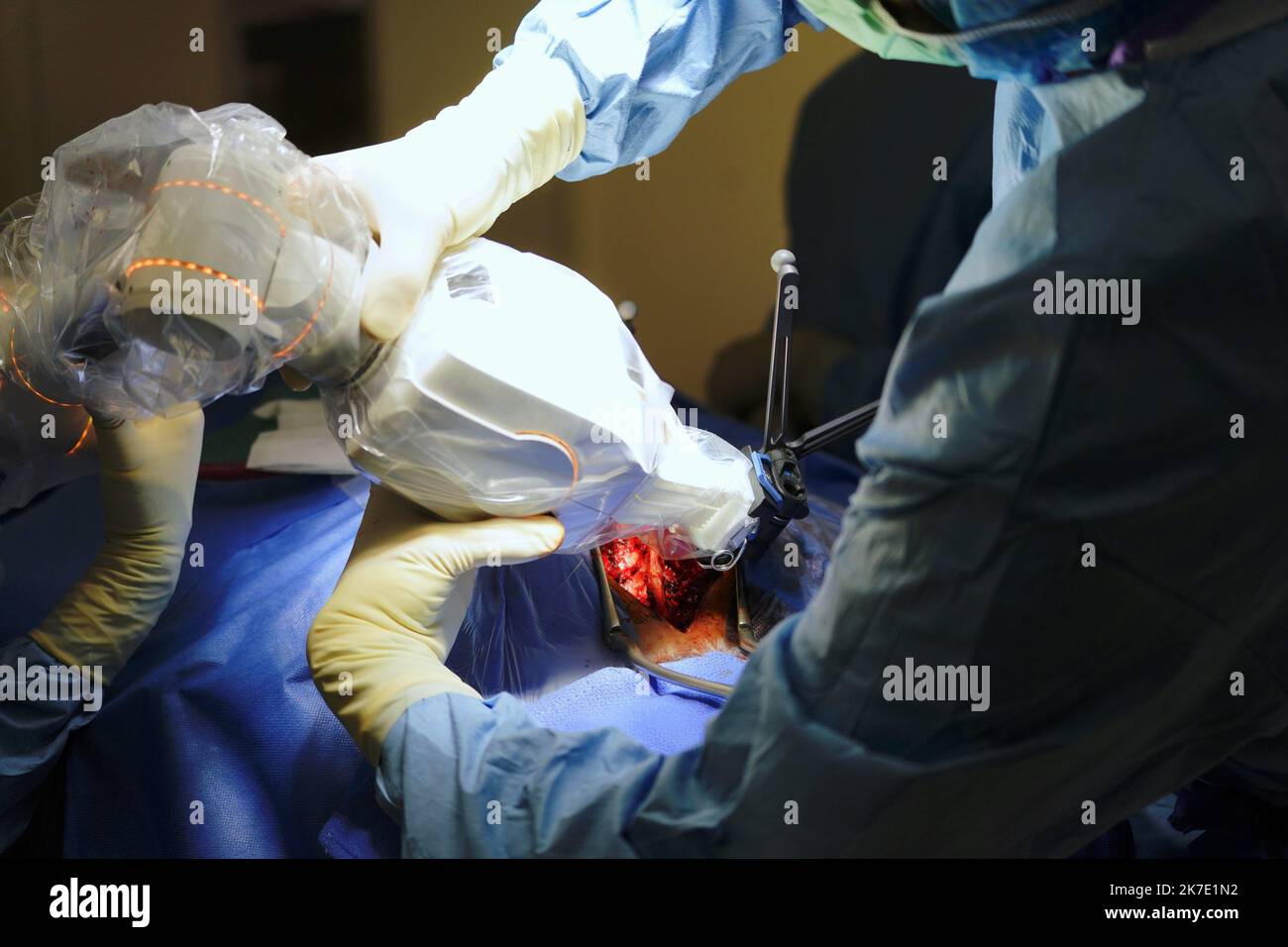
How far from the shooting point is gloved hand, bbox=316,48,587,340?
111 cm

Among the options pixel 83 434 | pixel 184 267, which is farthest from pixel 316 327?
pixel 83 434

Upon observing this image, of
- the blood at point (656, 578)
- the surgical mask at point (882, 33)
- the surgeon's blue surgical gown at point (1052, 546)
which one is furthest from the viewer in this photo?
the blood at point (656, 578)

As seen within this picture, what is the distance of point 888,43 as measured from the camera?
3.22 ft

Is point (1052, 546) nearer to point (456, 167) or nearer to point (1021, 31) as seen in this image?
point (1021, 31)

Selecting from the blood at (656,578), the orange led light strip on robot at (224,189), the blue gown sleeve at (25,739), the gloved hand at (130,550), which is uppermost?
the orange led light strip on robot at (224,189)

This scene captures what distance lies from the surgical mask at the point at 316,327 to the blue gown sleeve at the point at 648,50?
241mm

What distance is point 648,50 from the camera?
1.33m

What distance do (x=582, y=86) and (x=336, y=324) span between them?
1.54 ft

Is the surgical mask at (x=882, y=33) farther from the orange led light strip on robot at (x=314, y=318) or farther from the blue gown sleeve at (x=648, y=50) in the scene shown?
the orange led light strip on robot at (x=314, y=318)

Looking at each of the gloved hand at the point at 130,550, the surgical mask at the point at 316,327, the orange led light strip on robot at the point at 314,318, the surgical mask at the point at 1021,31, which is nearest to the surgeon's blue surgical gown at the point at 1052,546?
the surgical mask at the point at 1021,31

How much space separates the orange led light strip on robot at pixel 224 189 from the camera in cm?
100

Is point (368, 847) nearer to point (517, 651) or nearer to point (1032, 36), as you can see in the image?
point (517, 651)

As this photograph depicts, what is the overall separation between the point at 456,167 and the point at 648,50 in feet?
1.02

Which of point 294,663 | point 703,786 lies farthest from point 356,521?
point 703,786
